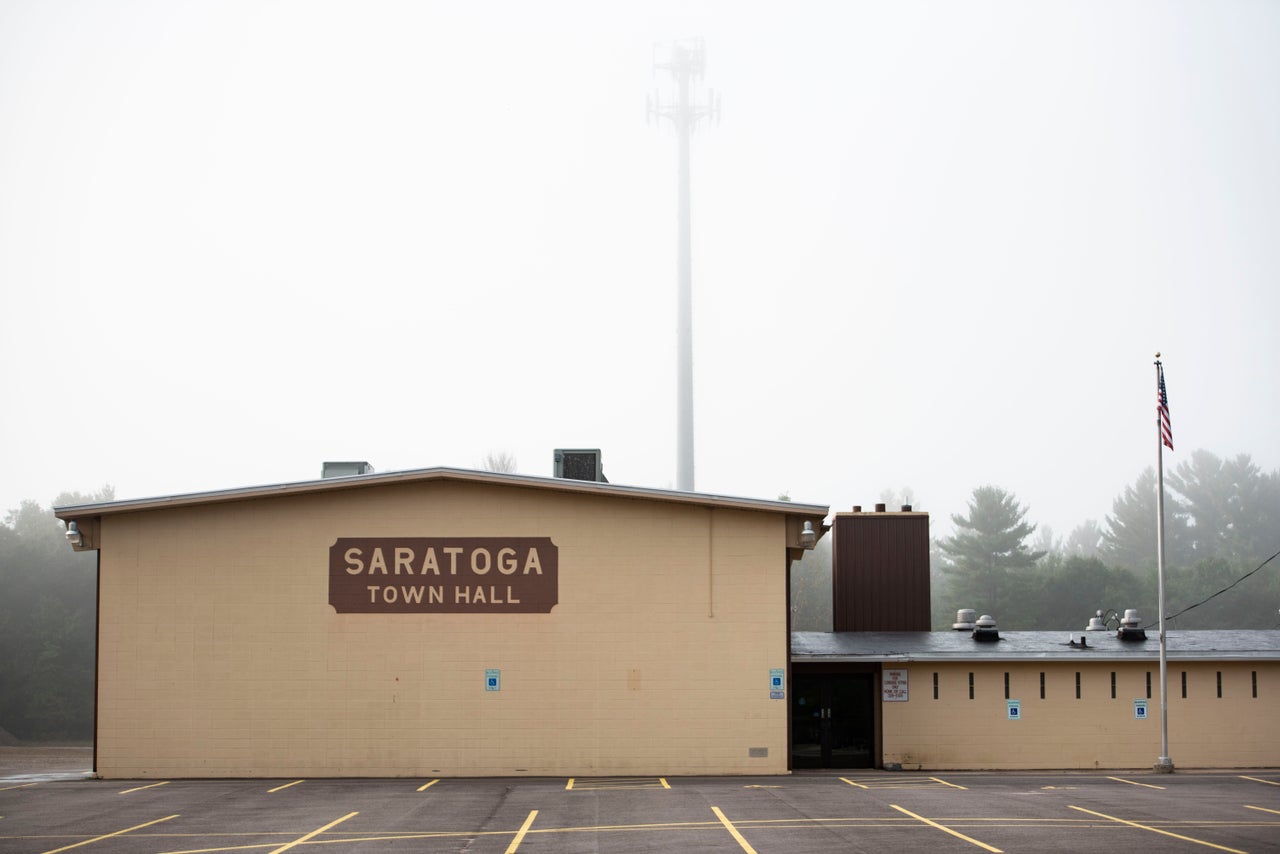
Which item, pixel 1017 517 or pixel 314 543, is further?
pixel 1017 517

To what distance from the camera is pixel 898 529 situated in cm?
3641

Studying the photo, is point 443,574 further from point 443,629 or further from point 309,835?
point 309,835

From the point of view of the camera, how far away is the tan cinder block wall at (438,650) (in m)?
26.7

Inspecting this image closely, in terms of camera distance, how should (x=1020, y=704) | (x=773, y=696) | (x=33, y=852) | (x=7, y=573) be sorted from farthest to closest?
(x=7, y=573) → (x=1020, y=704) → (x=773, y=696) → (x=33, y=852)

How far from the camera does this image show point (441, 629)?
27078 mm

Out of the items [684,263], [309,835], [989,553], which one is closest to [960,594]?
[989,553]

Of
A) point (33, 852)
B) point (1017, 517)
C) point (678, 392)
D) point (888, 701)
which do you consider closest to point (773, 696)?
point (888, 701)

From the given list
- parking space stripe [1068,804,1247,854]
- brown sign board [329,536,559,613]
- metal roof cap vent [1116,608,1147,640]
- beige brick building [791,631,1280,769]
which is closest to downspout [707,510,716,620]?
brown sign board [329,536,559,613]

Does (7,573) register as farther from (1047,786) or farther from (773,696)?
(1047,786)

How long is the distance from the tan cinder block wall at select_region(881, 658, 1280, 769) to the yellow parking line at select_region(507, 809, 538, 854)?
1346 cm

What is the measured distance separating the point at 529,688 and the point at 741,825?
32.6ft

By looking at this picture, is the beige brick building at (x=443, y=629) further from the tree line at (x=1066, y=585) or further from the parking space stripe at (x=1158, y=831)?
the tree line at (x=1066, y=585)

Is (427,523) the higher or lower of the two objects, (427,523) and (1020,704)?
the higher

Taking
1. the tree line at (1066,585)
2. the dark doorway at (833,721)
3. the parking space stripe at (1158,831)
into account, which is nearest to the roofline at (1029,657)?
the dark doorway at (833,721)
